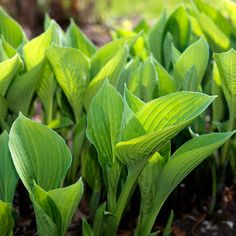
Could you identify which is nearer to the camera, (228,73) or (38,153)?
(38,153)

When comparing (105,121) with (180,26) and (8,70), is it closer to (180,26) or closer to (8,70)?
(8,70)

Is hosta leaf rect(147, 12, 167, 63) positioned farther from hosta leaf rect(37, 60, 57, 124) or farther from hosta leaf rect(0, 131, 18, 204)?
hosta leaf rect(0, 131, 18, 204)

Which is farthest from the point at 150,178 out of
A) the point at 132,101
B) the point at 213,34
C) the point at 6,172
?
the point at 213,34

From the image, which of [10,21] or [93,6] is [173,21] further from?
[93,6]

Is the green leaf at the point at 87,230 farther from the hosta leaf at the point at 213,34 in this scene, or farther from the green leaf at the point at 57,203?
the hosta leaf at the point at 213,34

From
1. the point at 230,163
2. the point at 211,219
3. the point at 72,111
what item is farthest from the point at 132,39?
the point at 211,219

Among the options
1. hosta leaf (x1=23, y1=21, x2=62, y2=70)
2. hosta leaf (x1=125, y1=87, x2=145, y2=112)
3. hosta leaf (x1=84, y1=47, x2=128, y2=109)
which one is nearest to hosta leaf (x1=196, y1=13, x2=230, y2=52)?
hosta leaf (x1=84, y1=47, x2=128, y2=109)
